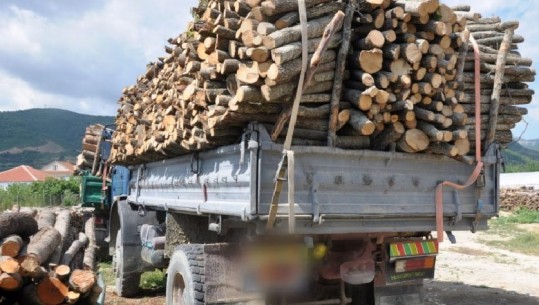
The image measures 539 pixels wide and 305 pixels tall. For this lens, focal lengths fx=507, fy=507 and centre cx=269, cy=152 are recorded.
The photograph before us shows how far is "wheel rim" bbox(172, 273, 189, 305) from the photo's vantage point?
4586 mm

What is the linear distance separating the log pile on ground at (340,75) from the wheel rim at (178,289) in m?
1.22

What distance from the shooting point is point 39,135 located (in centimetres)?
14462

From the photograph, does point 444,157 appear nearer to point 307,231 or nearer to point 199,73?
point 307,231

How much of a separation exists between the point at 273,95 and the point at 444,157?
1.68m

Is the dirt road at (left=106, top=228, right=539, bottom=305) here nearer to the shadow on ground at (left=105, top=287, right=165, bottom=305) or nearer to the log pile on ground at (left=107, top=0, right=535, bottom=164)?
the shadow on ground at (left=105, top=287, right=165, bottom=305)

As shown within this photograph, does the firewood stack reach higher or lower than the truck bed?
higher

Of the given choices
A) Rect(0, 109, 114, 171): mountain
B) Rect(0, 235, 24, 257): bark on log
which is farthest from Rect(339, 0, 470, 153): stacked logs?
Rect(0, 109, 114, 171): mountain

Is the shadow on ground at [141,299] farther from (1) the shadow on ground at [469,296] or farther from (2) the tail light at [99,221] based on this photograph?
(1) the shadow on ground at [469,296]

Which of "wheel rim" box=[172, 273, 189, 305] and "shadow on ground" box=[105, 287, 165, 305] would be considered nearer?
"wheel rim" box=[172, 273, 189, 305]

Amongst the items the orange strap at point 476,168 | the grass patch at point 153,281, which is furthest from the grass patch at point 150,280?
the orange strap at point 476,168

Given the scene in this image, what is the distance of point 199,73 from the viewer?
4.23 meters

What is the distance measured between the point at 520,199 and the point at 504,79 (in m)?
25.4

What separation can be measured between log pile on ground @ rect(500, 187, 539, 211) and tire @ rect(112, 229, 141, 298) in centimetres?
2447

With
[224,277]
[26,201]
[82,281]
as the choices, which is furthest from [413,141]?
[26,201]
